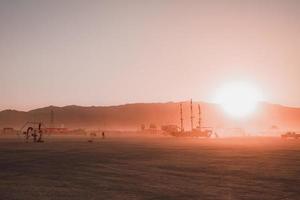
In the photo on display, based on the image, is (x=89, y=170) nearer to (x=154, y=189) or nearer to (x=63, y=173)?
(x=63, y=173)

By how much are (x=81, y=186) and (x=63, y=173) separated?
474 cm

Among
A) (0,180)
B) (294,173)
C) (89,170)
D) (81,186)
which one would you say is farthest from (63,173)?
(294,173)

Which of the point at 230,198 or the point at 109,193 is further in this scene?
the point at 109,193

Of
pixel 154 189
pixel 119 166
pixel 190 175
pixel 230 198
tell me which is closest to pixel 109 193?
pixel 154 189

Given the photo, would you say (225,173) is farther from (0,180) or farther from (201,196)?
(0,180)

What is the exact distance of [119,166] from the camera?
2448 cm

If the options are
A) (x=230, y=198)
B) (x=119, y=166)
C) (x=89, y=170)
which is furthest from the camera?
(x=119, y=166)

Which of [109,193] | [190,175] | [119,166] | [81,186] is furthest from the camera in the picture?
[119,166]

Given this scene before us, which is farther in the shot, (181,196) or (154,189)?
(154,189)

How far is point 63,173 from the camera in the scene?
2112cm

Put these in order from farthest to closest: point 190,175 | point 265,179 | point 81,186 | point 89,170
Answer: point 89,170
point 190,175
point 265,179
point 81,186

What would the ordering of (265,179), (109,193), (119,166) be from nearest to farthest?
(109,193) → (265,179) → (119,166)

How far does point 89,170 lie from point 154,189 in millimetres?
7490

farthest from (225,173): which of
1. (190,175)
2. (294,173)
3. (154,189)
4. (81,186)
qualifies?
(81,186)
